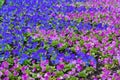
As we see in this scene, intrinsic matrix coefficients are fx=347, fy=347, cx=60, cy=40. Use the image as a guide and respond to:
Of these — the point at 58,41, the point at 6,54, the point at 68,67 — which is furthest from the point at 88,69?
the point at 6,54

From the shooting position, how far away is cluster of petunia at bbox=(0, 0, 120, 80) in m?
6.04

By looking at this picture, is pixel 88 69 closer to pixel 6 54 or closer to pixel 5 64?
pixel 5 64

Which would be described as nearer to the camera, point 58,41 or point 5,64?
point 5,64

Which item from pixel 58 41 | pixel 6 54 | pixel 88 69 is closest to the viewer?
pixel 88 69

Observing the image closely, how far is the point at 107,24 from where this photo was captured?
8.65 meters

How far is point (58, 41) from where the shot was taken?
7.31m

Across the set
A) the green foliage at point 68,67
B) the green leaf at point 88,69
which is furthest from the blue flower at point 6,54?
the green leaf at point 88,69

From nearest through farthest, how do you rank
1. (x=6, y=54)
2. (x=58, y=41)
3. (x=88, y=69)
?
1. (x=88, y=69)
2. (x=6, y=54)
3. (x=58, y=41)

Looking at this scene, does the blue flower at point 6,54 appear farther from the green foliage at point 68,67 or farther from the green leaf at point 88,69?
the green leaf at point 88,69

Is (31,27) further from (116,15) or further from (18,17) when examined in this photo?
(116,15)

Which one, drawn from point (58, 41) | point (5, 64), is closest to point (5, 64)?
point (5, 64)

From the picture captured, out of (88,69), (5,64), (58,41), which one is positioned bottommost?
(88,69)

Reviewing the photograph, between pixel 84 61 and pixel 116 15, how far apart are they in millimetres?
3488

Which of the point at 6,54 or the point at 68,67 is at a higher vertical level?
the point at 6,54
